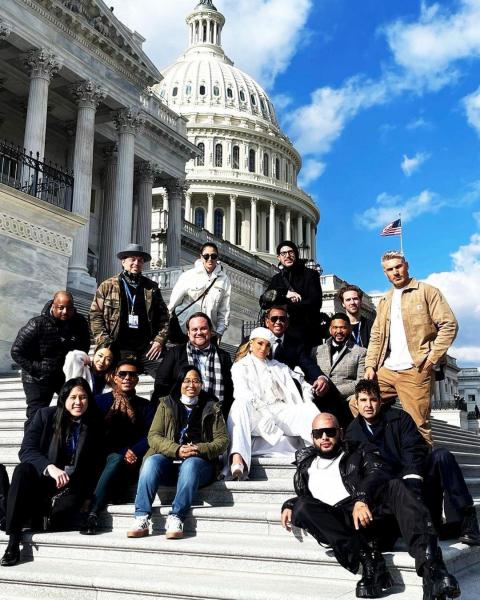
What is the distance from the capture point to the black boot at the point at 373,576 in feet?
13.8

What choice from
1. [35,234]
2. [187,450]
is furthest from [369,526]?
[35,234]

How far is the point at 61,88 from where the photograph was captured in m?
27.9

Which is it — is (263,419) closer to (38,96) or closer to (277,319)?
(277,319)

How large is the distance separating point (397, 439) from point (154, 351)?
11.1 feet

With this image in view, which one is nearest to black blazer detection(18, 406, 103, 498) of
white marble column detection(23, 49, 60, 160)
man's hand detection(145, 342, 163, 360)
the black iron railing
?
man's hand detection(145, 342, 163, 360)

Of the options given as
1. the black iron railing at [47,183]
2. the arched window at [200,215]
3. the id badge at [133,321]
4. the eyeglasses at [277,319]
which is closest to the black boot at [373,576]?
the eyeglasses at [277,319]

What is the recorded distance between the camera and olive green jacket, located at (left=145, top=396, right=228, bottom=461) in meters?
5.86

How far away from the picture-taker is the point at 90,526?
5699 mm

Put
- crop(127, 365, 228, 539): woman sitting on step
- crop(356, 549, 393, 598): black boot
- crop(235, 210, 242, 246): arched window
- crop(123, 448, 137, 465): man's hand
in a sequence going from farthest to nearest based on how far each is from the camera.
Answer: crop(235, 210, 242, 246): arched window → crop(123, 448, 137, 465): man's hand → crop(127, 365, 228, 539): woman sitting on step → crop(356, 549, 393, 598): black boot

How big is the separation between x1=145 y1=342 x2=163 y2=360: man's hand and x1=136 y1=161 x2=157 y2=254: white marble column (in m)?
24.9

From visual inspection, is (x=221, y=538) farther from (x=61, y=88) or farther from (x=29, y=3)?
(x=61, y=88)

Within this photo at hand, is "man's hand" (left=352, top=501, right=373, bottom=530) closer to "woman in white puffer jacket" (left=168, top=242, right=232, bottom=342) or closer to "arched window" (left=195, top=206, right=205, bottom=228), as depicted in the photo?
"woman in white puffer jacket" (left=168, top=242, right=232, bottom=342)

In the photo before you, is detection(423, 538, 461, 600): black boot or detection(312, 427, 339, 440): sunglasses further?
detection(312, 427, 339, 440): sunglasses

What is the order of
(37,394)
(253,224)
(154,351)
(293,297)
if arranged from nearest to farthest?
(37,394) < (154,351) < (293,297) < (253,224)
